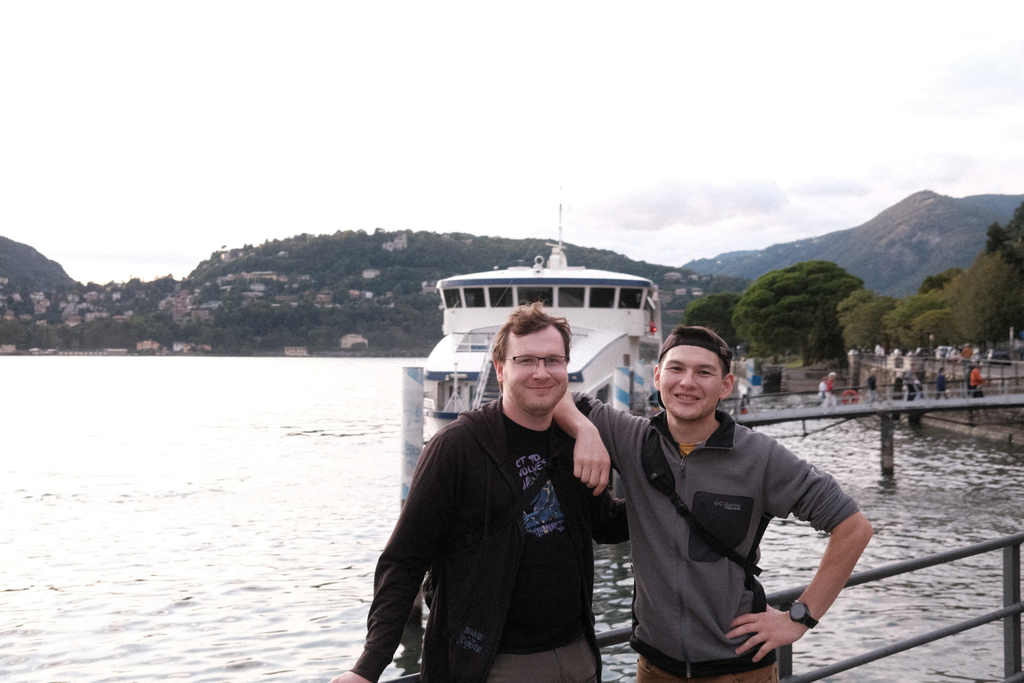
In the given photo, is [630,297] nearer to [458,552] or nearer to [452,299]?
[452,299]

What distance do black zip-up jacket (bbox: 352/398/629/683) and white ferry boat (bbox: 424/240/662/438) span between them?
730 inches

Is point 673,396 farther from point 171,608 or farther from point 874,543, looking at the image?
Result: point 874,543

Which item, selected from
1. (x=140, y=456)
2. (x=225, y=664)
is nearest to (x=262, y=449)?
(x=140, y=456)

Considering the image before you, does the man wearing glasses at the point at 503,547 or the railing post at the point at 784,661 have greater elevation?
the man wearing glasses at the point at 503,547

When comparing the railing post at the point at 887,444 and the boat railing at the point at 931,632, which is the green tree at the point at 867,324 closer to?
the railing post at the point at 887,444

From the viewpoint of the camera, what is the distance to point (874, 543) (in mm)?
16609

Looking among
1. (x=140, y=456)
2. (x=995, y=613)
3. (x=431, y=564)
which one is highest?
(x=431, y=564)

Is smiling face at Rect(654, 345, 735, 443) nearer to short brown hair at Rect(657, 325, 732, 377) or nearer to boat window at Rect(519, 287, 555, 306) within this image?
short brown hair at Rect(657, 325, 732, 377)

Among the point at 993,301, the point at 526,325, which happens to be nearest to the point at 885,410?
the point at 526,325

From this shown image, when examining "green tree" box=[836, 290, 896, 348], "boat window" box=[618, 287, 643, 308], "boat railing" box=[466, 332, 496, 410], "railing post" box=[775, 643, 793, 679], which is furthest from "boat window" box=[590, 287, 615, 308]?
"green tree" box=[836, 290, 896, 348]

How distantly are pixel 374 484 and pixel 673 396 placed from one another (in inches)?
943

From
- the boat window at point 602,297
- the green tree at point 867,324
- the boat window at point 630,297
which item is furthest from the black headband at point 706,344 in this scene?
the green tree at point 867,324

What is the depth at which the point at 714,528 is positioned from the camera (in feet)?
9.01

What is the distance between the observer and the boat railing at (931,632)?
2908mm
